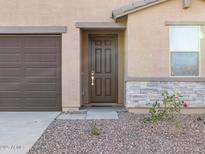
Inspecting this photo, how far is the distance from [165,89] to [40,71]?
13.7 ft

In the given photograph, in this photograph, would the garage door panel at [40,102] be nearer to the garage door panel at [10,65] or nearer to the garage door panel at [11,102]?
the garage door panel at [11,102]

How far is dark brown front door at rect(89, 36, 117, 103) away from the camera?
13594 mm

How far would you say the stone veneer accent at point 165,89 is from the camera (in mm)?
11742

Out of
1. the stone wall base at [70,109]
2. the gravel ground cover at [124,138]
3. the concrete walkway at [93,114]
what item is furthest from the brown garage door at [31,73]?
the gravel ground cover at [124,138]

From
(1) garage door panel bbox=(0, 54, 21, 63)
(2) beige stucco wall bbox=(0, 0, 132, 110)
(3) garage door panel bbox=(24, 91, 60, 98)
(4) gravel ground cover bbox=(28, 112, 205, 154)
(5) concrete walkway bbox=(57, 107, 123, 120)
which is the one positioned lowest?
(4) gravel ground cover bbox=(28, 112, 205, 154)

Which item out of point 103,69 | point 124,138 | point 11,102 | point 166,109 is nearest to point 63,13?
point 103,69

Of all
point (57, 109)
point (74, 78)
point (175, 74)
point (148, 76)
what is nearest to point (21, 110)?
point (57, 109)

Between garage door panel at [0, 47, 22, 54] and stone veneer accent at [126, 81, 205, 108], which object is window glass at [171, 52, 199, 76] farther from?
garage door panel at [0, 47, 22, 54]

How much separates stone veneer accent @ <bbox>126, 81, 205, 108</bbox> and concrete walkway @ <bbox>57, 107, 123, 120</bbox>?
0.86m

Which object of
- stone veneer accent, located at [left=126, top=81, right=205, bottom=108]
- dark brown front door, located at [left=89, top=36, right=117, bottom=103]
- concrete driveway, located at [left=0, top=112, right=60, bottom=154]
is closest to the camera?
concrete driveway, located at [left=0, top=112, right=60, bottom=154]

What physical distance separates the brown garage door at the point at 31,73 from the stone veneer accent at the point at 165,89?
268cm

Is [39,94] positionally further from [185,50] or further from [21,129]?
[185,50]

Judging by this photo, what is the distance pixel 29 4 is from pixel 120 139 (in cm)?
Result: 622

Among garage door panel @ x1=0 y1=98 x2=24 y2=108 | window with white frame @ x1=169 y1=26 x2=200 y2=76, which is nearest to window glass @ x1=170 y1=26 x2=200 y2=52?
window with white frame @ x1=169 y1=26 x2=200 y2=76
